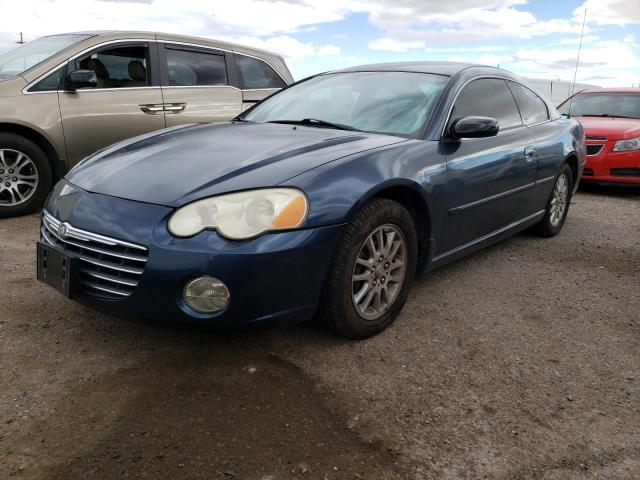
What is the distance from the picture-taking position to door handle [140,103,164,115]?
539cm

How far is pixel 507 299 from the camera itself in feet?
11.6

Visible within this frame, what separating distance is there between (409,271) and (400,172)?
0.54 m

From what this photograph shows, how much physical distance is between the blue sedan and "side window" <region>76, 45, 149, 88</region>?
201cm

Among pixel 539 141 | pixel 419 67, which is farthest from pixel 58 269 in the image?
pixel 539 141

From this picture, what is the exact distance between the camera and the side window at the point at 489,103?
3.54 m

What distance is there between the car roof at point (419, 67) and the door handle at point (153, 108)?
2.17m

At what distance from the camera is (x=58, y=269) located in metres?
2.50

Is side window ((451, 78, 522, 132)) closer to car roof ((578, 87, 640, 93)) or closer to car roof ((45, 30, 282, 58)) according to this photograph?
car roof ((45, 30, 282, 58))

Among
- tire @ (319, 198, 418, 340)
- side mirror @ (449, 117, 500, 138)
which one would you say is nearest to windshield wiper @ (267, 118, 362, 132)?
side mirror @ (449, 117, 500, 138)

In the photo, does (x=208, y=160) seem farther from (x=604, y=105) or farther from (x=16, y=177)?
(x=604, y=105)

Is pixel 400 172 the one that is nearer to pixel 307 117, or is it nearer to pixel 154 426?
pixel 307 117

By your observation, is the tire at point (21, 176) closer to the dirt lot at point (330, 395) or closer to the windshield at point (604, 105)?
the dirt lot at point (330, 395)

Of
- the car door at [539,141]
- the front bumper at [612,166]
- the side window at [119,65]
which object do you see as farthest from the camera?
the front bumper at [612,166]

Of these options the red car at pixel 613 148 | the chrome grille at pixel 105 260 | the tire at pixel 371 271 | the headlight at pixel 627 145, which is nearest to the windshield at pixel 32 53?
the chrome grille at pixel 105 260
